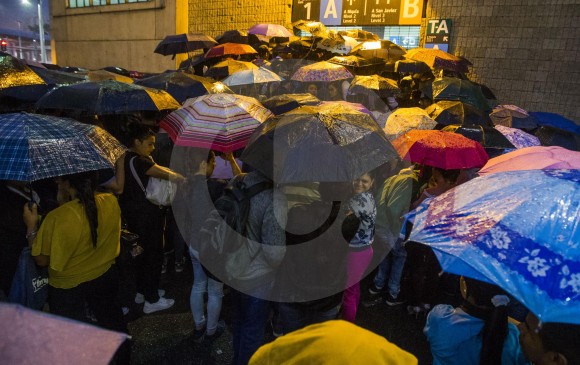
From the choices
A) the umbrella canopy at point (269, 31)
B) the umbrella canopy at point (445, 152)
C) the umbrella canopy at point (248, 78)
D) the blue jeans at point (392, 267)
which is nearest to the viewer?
→ the umbrella canopy at point (445, 152)

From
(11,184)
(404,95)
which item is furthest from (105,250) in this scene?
(404,95)

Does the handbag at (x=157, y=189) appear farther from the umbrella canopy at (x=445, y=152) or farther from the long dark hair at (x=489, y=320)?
the long dark hair at (x=489, y=320)

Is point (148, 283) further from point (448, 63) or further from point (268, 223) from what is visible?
point (448, 63)

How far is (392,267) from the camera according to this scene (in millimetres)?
4715

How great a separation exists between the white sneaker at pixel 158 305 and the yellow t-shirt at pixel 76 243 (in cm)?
135

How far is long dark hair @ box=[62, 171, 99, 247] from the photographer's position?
111 inches

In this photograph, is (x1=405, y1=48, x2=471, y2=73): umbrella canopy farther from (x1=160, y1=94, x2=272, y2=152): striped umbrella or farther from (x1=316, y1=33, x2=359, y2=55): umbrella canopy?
(x1=160, y1=94, x2=272, y2=152): striped umbrella

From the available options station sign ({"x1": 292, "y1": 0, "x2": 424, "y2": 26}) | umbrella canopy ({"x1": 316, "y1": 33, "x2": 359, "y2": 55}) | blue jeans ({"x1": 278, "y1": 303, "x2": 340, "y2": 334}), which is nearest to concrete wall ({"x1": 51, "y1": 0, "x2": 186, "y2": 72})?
station sign ({"x1": 292, "y1": 0, "x2": 424, "y2": 26})

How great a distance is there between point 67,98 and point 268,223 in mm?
3659

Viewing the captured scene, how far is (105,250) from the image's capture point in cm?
308

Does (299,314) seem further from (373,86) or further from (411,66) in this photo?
(411,66)

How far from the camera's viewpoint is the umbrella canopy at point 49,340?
970 mm

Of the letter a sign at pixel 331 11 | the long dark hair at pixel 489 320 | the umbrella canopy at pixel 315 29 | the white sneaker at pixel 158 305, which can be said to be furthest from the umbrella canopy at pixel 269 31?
the long dark hair at pixel 489 320

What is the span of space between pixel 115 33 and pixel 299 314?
20.0 meters
